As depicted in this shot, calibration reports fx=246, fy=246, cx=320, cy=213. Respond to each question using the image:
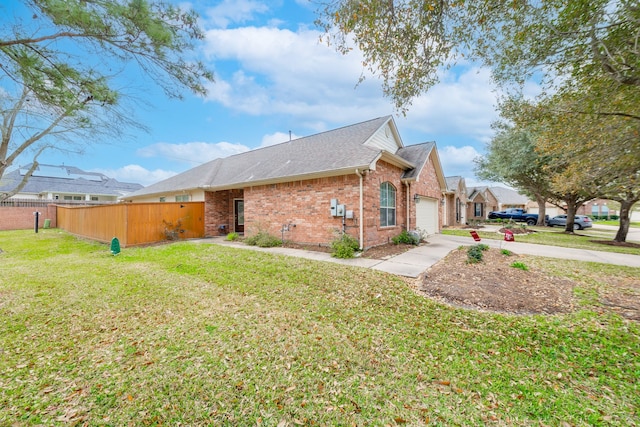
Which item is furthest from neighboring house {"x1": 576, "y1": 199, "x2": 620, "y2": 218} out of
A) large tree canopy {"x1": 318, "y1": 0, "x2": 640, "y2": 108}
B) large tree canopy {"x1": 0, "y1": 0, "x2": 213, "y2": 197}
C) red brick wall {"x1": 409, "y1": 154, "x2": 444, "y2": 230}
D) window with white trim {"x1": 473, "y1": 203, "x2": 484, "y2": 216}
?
large tree canopy {"x1": 0, "y1": 0, "x2": 213, "y2": 197}

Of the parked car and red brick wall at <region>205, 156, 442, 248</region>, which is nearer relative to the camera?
red brick wall at <region>205, 156, 442, 248</region>

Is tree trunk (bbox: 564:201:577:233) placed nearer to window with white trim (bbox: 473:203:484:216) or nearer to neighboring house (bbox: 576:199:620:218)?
window with white trim (bbox: 473:203:484:216)

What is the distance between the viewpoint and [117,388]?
2.54 metres

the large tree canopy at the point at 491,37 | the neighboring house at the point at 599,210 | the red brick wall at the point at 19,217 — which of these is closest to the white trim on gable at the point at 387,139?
the large tree canopy at the point at 491,37

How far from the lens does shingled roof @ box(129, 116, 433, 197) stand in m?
9.05

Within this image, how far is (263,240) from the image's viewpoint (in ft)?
33.7

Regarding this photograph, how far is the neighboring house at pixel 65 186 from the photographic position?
26.6 metres

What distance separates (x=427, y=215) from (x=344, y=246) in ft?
25.3

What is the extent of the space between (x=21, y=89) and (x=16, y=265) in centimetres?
701

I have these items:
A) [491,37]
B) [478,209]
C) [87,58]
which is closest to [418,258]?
[491,37]

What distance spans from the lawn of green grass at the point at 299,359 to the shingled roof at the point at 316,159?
4946mm

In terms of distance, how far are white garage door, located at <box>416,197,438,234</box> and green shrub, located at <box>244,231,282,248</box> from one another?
7.24 m

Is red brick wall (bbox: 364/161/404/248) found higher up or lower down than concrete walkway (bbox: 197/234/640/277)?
higher up

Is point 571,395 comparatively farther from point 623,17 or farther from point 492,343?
point 623,17
